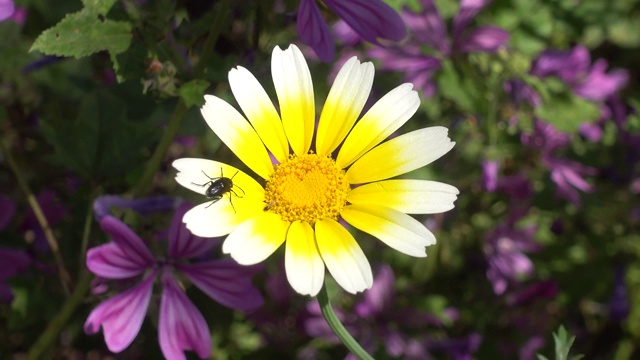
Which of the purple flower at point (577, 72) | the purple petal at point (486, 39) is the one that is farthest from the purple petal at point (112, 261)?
the purple flower at point (577, 72)

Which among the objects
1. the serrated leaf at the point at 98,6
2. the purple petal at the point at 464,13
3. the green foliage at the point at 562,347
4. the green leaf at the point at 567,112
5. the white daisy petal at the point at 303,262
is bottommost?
the green leaf at the point at 567,112

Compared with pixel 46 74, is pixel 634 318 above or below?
below

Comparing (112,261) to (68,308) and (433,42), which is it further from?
(433,42)

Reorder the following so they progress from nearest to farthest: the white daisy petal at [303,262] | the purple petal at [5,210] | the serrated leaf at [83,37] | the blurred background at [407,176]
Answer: the white daisy petal at [303,262], the serrated leaf at [83,37], the blurred background at [407,176], the purple petal at [5,210]

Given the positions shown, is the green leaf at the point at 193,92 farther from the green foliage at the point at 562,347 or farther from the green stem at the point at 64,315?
the green foliage at the point at 562,347

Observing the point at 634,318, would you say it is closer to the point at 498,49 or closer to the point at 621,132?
the point at 621,132

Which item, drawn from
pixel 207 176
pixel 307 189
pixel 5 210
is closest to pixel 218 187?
pixel 207 176

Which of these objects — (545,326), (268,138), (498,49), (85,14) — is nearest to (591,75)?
(498,49)
